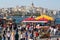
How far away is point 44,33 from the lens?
853cm

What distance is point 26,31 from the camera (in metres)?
8.02

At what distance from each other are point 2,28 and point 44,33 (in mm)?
1857

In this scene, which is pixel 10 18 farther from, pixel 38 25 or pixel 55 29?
pixel 55 29

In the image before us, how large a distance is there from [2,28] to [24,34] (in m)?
1.07

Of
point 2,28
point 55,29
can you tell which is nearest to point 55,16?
point 55,29

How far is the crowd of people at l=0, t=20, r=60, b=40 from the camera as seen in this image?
761cm

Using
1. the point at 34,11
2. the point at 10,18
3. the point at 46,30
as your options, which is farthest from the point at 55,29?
the point at 10,18

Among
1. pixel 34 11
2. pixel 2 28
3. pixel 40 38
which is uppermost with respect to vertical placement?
pixel 34 11

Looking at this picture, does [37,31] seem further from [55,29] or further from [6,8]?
[6,8]

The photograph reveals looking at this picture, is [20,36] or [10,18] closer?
[20,36]

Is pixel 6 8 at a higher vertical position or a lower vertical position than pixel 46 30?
higher

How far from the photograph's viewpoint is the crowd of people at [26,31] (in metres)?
7.61

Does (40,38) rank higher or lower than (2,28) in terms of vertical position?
lower

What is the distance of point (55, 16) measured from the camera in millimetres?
8594
